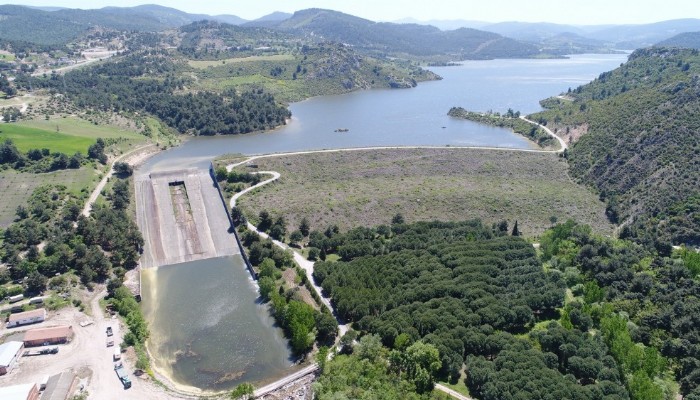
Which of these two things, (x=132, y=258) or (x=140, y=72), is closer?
(x=132, y=258)

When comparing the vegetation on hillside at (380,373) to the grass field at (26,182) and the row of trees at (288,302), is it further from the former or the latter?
the grass field at (26,182)

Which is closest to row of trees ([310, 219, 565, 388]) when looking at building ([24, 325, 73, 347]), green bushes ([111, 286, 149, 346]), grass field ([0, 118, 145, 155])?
green bushes ([111, 286, 149, 346])

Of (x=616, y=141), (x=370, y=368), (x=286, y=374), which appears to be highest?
(x=616, y=141)

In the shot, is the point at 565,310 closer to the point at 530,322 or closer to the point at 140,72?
the point at 530,322

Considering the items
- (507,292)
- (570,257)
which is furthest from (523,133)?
(507,292)

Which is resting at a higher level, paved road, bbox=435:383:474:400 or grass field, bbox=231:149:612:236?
grass field, bbox=231:149:612:236

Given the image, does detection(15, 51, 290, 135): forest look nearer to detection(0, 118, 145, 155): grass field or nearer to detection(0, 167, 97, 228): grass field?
detection(0, 118, 145, 155): grass field

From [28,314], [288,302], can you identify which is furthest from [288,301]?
[28,314]
